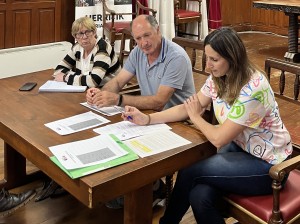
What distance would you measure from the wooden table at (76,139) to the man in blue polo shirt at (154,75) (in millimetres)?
222

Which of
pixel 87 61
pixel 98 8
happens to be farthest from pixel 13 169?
pixel 98 8

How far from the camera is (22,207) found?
8.91 feet

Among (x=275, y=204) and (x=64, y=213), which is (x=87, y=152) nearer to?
(x=275, y=204)

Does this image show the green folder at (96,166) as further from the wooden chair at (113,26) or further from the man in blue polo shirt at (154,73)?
the wooden chair at (113,26)

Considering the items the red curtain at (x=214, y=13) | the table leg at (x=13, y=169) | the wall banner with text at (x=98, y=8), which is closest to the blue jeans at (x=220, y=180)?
the table leg at (x=13, y=169)

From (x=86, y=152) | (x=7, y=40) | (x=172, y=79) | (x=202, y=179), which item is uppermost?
(x=7, y=40)

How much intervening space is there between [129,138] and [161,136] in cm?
14

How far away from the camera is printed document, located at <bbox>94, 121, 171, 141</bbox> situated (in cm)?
195

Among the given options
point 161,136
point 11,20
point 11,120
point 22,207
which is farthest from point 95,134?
point 11,20

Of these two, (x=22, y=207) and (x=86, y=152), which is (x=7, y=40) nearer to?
(x=22, y=207)

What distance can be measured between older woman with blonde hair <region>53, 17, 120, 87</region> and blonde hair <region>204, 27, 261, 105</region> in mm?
1010

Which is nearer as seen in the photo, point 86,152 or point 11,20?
point 86,152

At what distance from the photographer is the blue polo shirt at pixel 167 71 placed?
251 centimetres

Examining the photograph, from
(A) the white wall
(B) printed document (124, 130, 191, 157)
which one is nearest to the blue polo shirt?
(B) printed document (124, 130, 191, 157)
